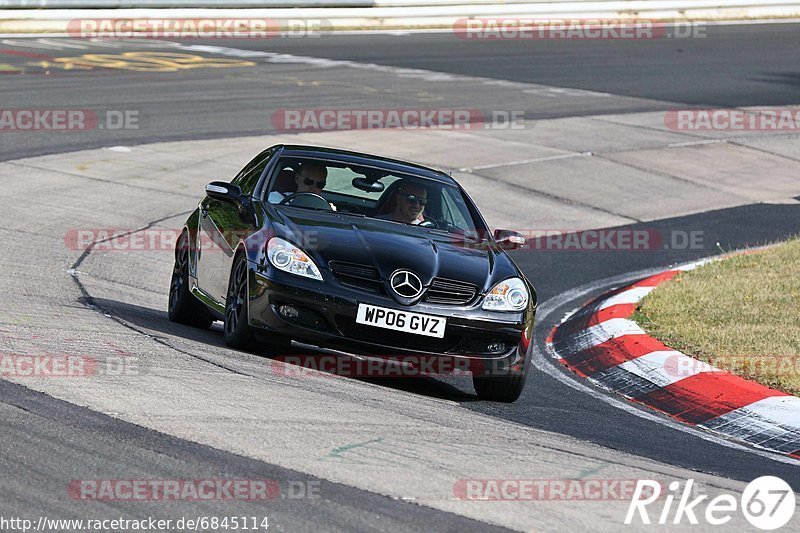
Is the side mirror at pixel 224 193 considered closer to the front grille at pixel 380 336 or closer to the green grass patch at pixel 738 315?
the front grille at pixel 380 336

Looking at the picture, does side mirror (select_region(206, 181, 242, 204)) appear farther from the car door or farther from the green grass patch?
the green grass patch

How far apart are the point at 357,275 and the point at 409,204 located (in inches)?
54.8

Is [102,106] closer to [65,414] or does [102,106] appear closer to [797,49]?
[65,414]

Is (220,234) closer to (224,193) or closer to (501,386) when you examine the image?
(224,193)

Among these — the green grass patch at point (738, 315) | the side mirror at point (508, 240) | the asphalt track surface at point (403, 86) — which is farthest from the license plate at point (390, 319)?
the asphalt track surface at point (403, 86)

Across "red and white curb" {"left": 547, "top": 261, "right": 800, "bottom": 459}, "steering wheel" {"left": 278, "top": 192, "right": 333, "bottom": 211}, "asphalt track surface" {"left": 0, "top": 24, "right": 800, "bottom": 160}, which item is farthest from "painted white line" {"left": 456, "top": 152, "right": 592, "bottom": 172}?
"steering wheel" {"left": 278, "top": 192, "right": 333, "bottom": 211}

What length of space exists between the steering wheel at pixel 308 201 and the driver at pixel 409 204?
0.37 metres

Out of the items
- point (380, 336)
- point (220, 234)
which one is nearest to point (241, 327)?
point (380, 336)

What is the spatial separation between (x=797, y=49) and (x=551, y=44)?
6060 mm

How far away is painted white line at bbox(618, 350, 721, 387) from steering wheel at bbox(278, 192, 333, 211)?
2306 mm

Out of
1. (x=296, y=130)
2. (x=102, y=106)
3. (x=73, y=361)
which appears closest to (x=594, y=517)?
(x=73, y=361)

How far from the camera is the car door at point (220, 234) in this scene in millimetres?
8852

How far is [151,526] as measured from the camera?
4.82 metres

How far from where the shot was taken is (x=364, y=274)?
7.95m
